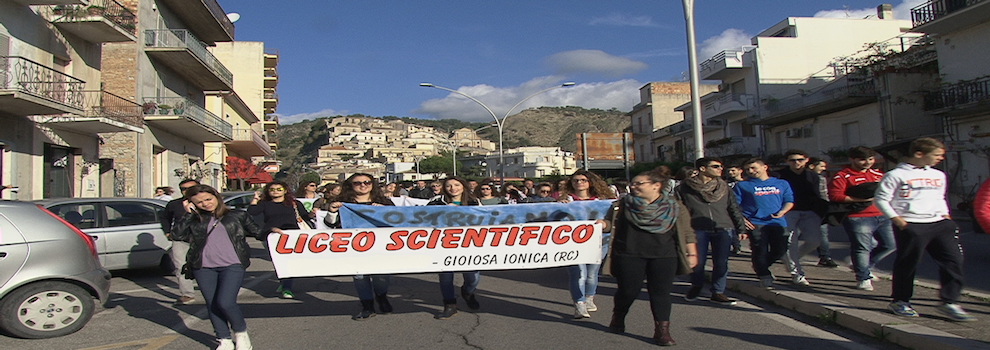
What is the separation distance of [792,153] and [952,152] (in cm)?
2127

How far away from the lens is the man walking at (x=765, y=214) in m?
7.32

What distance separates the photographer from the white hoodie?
5.58 metres

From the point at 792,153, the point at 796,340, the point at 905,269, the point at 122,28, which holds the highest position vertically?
the point at 122,28

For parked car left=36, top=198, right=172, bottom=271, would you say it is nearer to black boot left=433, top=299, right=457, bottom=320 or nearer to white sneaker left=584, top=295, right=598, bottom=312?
black boot left=433, top=299, right=457, bottom=320

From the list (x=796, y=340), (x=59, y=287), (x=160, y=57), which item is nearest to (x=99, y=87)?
(x=160, y=57)

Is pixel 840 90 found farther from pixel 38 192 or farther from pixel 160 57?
pixel 38 192

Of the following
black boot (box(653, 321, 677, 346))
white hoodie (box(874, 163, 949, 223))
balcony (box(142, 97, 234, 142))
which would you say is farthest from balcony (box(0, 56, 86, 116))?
white hoodie (box(874, 163, 949, 223))

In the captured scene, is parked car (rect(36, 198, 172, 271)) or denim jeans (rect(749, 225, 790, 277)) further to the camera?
parked car (rect(36, 198, 172, 271))

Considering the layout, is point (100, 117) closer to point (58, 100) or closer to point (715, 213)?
point (58, 100)

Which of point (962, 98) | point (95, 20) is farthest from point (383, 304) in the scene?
point (962, 98)

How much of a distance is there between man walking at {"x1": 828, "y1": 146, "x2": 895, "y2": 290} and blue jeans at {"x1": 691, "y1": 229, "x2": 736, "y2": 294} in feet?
4.78

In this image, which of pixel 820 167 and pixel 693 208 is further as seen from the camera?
pixel 820 167

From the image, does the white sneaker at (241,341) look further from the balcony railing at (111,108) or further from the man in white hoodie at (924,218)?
the balcony railing at (111,108)

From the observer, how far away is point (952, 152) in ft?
81.5
